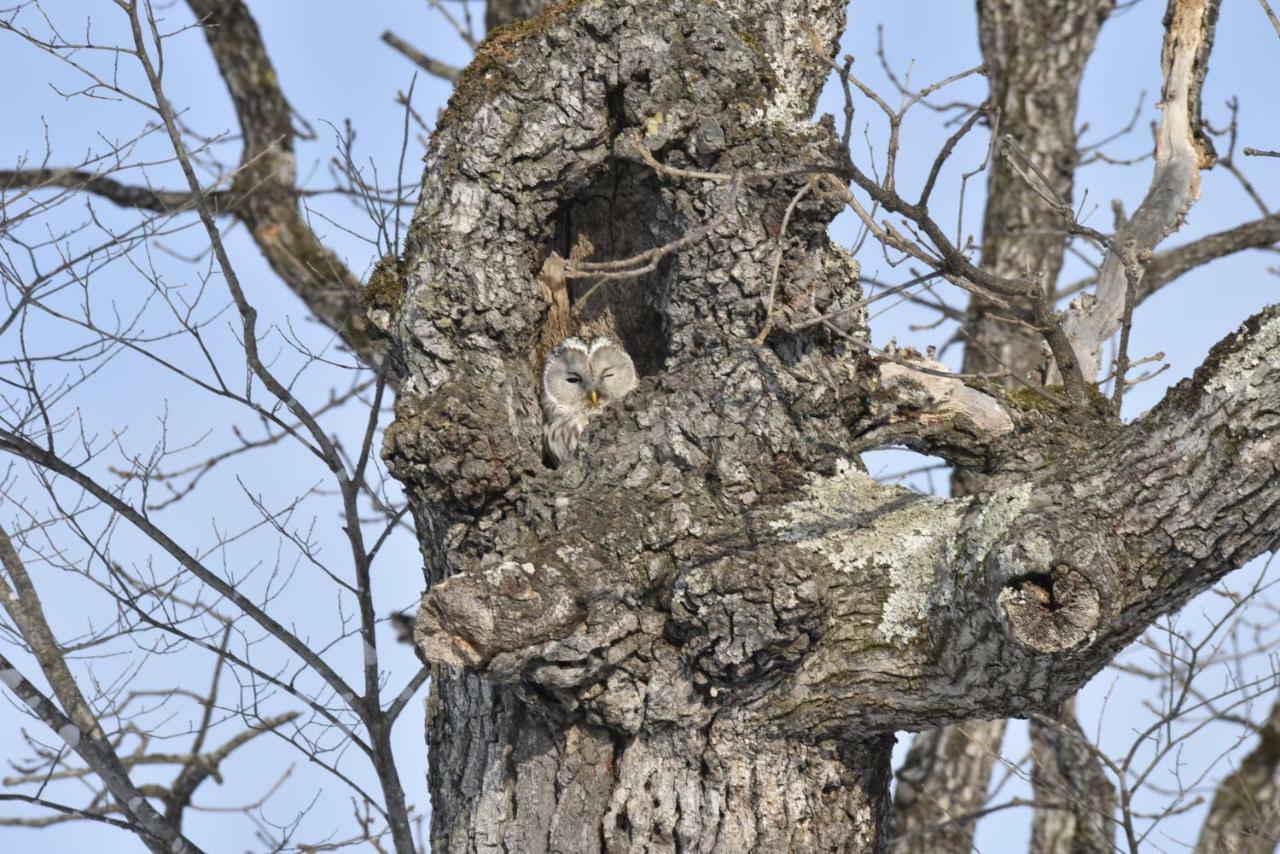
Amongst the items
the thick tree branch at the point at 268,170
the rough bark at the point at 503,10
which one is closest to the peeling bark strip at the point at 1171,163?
the thick tree branch at the point at 268,170

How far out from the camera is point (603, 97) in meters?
3.41

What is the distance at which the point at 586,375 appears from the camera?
4516 millimetres

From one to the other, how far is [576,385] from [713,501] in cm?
154

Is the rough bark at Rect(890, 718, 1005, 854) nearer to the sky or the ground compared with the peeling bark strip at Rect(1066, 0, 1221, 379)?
nearer to the ground

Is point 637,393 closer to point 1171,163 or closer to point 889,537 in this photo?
Result: point 889,537

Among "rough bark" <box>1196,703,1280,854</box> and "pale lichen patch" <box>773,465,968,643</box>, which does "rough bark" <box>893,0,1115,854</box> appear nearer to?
"rough bark" <box>1196,703,1280,854</box>

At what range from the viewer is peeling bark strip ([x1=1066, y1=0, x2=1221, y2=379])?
364cm

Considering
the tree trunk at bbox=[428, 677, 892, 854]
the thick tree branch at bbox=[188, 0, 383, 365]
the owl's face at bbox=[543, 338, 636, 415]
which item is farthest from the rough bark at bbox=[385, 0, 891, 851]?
the thick tree branch at bbox=[188, 0, 383, 365]

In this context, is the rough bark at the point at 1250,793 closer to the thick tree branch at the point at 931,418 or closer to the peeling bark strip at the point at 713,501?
the thick tree branch at the point at 931,418

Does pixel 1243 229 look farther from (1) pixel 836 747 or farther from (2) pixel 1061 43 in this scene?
(1) pixel 836 747

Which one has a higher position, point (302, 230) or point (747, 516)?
point (302, 230)

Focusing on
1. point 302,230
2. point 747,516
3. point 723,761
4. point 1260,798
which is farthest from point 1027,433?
point 302,230

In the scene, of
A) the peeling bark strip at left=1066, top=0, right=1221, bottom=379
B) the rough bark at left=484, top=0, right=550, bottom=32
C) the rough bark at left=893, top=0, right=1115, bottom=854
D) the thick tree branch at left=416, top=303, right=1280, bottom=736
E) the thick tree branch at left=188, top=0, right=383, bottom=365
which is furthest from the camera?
the rough bark at left=484, top=0, right=550, bottom=32

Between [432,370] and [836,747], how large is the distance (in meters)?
1.39
